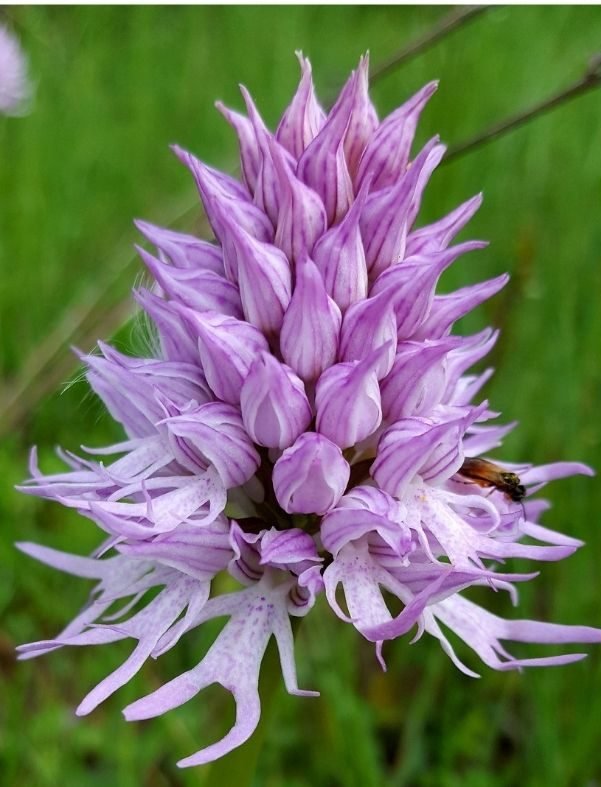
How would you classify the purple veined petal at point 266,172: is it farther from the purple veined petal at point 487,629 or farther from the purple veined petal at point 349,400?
the purple veined petal at point 487,629

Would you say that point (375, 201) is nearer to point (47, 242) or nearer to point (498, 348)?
point (498, 348)

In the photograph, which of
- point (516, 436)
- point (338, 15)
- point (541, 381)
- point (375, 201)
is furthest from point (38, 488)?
point (338, 15)

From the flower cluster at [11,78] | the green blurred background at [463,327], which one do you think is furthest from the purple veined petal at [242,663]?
the flower cluster at [11,78]

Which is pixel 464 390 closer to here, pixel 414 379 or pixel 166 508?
pixel 414 379

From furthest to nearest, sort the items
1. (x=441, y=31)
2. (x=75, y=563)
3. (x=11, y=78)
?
(x=11, y=78) < (x=441, y=31) < (x=75, y=563)

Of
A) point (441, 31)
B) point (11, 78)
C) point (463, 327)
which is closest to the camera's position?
point (441, 31)

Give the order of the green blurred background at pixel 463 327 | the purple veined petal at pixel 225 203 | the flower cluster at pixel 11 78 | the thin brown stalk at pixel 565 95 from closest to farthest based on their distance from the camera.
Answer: the purple veined petal at pixel 225 203 < the thin brown stalk at pixel 565 95 < the green blurred background at pixel 463 327 < the flower cluster at pixel 11 78

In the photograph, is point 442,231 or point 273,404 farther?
point 442,231

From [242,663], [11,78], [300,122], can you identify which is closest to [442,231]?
[300,122]
